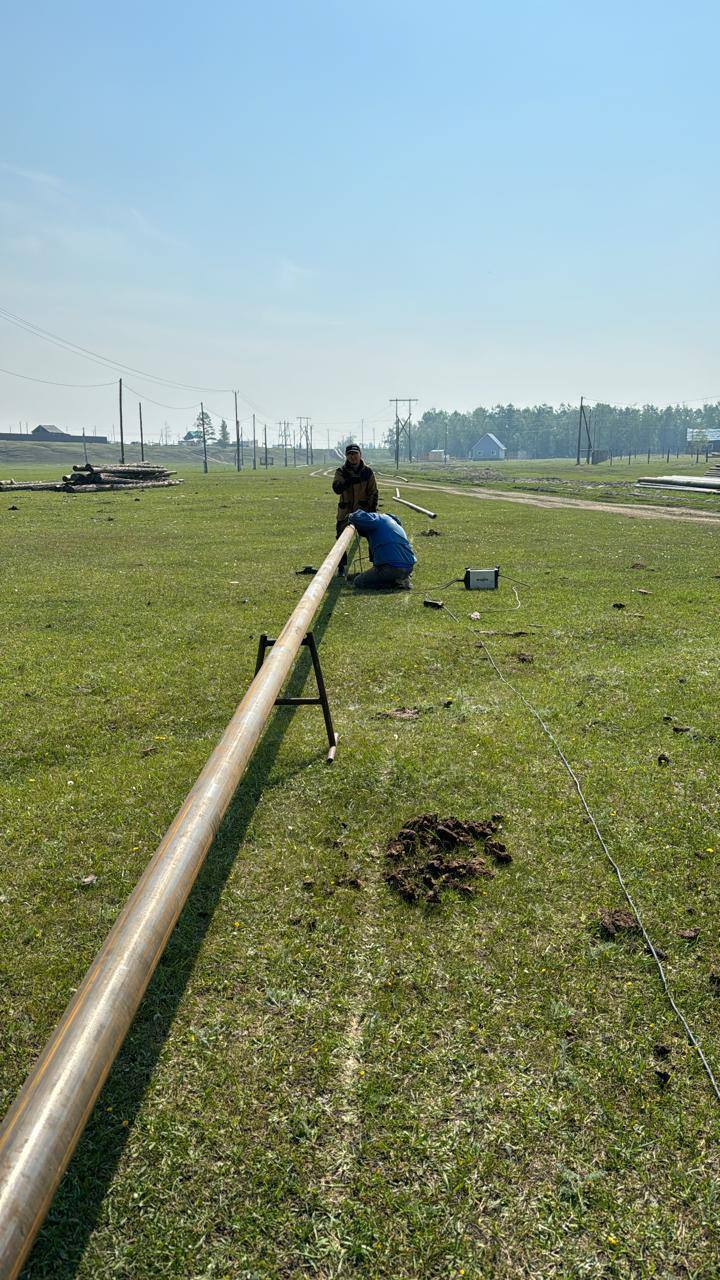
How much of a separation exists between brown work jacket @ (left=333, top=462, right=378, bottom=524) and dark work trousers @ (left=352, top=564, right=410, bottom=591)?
1.05 meters

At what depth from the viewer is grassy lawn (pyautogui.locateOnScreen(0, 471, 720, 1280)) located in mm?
2082

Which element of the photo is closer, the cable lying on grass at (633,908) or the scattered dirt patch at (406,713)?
the cable lying on grass at (633,908)

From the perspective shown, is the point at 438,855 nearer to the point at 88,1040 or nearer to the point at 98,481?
the point at 88,1040

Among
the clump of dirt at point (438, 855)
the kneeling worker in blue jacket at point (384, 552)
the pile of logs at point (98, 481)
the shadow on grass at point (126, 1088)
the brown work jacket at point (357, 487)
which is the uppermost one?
the pile of logs at point (98, 481)

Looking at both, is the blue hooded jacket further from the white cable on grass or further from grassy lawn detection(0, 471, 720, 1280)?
the white cable on grass

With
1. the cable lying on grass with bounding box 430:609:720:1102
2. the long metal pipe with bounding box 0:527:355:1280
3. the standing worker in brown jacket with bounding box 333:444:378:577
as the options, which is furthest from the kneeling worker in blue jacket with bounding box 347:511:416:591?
the long metal pipe with bounding box 0:527:355:1280

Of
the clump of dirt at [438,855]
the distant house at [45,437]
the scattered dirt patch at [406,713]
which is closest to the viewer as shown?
the clump of dirt at [438,855]

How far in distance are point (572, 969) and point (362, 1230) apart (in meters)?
1.37

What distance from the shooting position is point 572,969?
10.0 feet

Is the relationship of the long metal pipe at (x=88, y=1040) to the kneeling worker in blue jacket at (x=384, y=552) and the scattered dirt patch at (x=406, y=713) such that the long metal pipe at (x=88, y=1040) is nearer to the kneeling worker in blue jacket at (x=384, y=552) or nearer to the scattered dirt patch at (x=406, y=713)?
the scattered dirt patch at (x=406, y=713)

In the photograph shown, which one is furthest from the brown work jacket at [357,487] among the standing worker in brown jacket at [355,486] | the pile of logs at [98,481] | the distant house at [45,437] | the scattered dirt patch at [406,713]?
the distant house at [45,437]

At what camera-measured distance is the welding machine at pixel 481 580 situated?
1045cm

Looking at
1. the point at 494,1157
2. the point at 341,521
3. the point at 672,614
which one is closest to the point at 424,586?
the point at 341,521

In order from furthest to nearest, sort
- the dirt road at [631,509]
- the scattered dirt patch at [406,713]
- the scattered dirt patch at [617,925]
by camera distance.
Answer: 1. the dirt road at [631,509]
2. the scattered dirt patch at [406,713]
3. the scattered dirt patch at [617,925]
